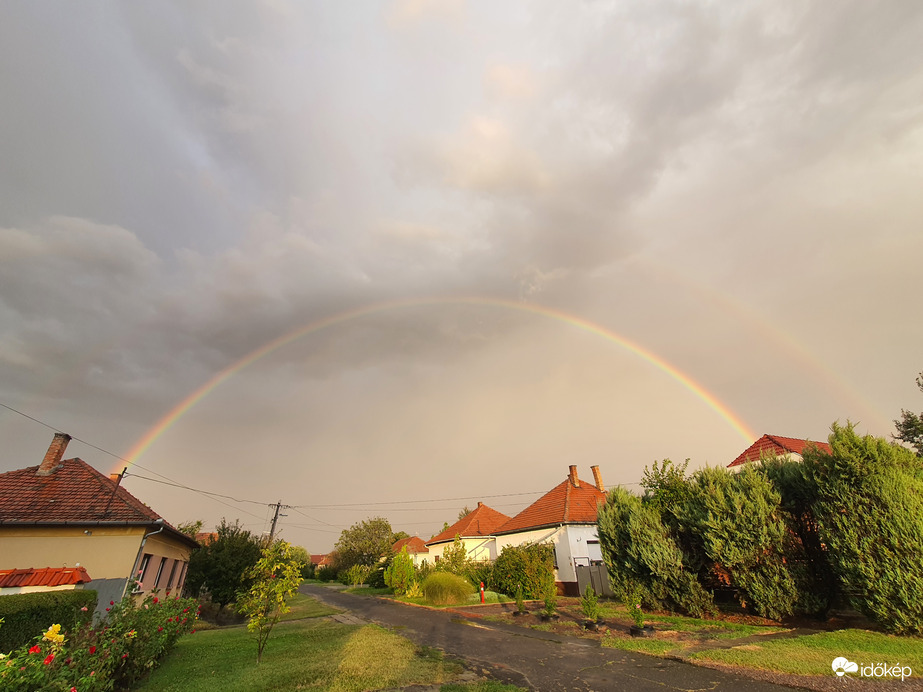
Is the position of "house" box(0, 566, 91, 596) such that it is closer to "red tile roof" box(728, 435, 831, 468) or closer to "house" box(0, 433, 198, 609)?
"house" box(0, 433, 198, 609)

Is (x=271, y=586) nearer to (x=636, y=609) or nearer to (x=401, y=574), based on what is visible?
(x=636, y=609)

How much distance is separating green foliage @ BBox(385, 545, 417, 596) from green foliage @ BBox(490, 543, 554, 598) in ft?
24.1

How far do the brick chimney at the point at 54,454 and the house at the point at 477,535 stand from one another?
23.4 meters

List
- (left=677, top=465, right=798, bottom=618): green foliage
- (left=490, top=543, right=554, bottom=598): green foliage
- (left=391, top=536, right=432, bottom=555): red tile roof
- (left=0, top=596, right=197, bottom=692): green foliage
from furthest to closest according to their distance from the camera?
(left=391, top=536, right=432, bottom=555): red tile roof
(left=490, top=543, right=554, bottom=598): green foliage
(left=677, top=465, right=798, bottom=618): green foliage
(left=0, top=596, right=197, bottom=692): green foliage

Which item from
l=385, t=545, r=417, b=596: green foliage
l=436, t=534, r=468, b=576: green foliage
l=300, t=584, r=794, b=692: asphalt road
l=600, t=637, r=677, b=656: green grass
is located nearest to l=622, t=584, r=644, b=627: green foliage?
l=600, t=637, r=677, b=656: green grass

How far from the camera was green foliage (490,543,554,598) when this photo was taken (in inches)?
855

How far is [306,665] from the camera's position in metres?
8.89

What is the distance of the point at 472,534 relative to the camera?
35656 mm

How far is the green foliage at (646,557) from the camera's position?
46.0 feet

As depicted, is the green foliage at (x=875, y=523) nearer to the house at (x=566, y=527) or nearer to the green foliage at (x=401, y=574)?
the house at (x=566, y=527)

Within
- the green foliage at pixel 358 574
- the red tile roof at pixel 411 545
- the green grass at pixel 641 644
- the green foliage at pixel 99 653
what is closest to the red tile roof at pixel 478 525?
the green foliage at pixel 358 574

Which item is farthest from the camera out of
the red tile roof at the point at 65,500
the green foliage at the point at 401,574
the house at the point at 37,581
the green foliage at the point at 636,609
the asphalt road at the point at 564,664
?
the green foliage at the point at 401,574

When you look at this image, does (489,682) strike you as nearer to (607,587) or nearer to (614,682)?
(614,682)

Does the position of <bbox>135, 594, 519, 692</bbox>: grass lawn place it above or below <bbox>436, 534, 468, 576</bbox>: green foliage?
below
